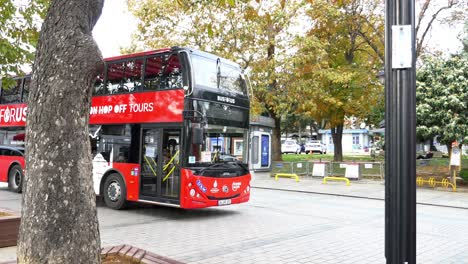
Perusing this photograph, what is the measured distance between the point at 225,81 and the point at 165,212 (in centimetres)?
371

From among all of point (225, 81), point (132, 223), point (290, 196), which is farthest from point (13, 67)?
point (290, 196)

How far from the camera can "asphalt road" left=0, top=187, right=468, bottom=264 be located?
6.63 meters

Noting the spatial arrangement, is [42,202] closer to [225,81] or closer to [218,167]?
[218,167]

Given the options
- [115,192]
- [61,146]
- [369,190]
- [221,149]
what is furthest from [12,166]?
[369,190]

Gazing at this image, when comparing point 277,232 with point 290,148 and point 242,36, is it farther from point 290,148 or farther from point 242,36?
point 290,148

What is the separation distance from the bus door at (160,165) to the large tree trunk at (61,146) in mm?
6134

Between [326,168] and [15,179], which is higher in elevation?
[326,168]

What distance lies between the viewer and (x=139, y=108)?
10.8 meters

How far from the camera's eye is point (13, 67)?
8.84 meters

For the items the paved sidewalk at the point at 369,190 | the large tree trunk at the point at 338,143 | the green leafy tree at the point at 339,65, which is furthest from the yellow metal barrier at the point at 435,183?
the large tree trunk at the point at 338,143

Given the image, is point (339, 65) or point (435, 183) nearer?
point (435, 183)

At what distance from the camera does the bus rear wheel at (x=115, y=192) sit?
11086mm

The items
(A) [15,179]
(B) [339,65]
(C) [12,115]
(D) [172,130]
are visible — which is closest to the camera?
(D) [172,130]

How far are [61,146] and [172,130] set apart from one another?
21.3 ft
